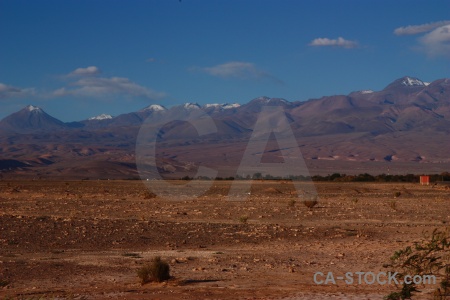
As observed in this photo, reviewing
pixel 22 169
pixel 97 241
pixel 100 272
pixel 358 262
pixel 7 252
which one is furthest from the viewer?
pixel 22 169

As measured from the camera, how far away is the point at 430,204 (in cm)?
4269

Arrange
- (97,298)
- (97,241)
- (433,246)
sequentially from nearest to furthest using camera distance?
1. (433,246)
2. (97,298)
3. (97,241)

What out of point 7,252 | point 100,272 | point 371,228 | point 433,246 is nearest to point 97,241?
point 7,252

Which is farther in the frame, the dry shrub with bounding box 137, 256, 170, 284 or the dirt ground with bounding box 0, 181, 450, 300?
the dry shrub with bounding box 137, 256, 170, 284

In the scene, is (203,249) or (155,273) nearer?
(155,273)

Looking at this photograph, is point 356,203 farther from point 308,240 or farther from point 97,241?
point 97,241

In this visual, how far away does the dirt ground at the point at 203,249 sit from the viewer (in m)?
15.3

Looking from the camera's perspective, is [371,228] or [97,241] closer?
[97,241]

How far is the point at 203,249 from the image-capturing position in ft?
71.8

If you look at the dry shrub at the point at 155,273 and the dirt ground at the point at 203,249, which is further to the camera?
the dry shrub at the point at 155,273

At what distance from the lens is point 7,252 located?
2080 cm

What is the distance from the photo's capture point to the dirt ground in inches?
604

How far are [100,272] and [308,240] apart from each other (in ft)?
28.6

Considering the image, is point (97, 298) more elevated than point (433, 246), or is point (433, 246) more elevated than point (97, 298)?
point (433, 246)
